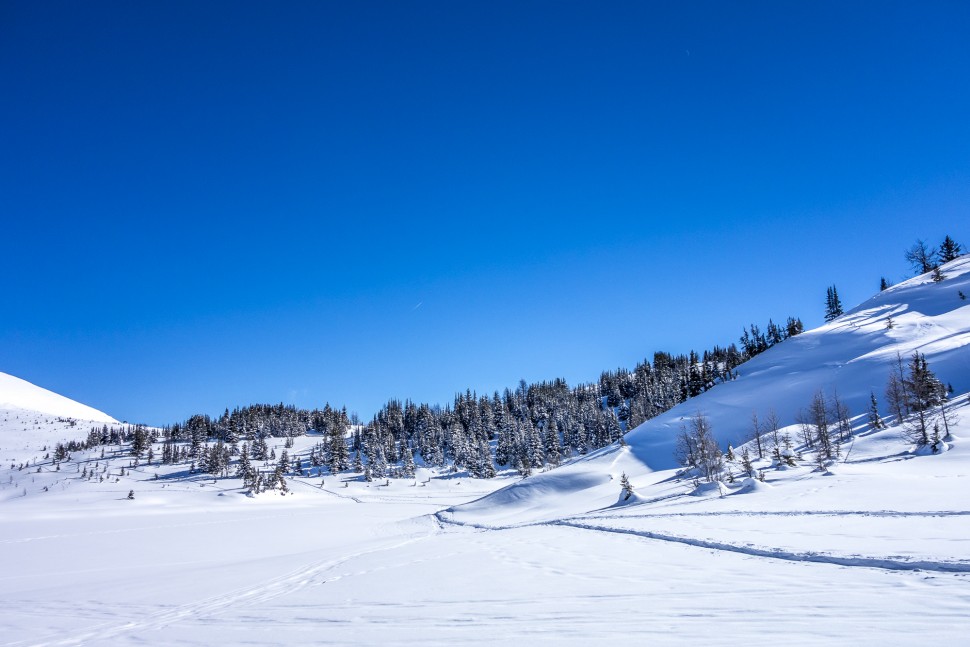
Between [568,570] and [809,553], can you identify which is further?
[568,570]

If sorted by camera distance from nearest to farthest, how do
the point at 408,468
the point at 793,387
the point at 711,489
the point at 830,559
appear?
the point at 830,559 < the point at 711,489 < the point at 793,387 < the point at 408,468

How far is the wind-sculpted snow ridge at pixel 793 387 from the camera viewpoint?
155 feet

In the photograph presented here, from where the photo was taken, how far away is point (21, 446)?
476 ft

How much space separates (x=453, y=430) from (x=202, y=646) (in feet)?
393

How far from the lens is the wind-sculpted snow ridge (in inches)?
1864

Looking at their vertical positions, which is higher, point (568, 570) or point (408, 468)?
point (568, 570)

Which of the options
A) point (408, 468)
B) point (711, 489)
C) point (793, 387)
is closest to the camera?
point (711, 489)

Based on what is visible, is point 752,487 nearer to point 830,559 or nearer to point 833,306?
point 830,559

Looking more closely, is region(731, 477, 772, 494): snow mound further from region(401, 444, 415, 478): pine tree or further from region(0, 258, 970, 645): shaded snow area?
region(401, 444, 415, 478): pine tree

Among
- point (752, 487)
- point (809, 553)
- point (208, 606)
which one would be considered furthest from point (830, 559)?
point (752, 487)

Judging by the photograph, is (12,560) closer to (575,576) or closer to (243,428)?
(575,576)

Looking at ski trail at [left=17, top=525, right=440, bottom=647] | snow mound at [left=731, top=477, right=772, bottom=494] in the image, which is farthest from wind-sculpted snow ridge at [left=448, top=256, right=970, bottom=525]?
ski trail at [left=17, top=525, right=440, bottom=647]

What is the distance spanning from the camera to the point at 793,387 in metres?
82.3

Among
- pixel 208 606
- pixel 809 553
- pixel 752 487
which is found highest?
pixel 809 553
